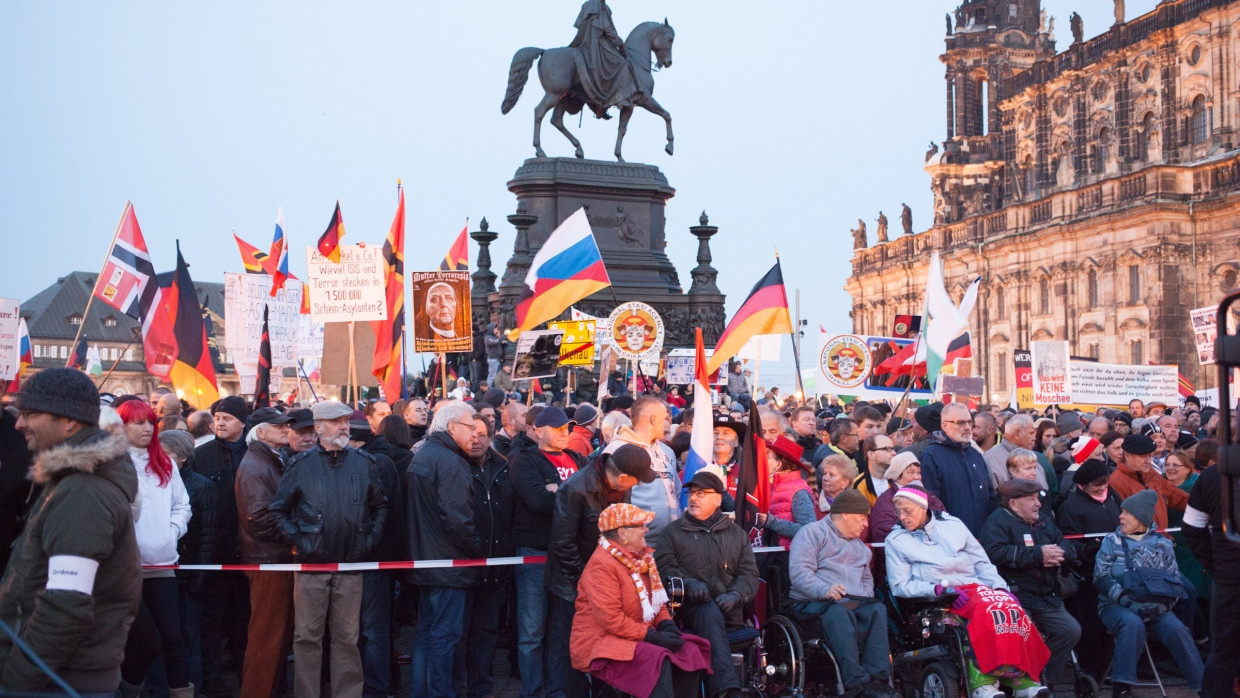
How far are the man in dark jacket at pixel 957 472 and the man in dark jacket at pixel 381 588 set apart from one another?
404 cm

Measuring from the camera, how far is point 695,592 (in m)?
7.99

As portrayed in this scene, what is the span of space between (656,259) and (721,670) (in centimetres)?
1721

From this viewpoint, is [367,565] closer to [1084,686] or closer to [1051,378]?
[1084,686]

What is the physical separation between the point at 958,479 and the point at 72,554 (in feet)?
23.0

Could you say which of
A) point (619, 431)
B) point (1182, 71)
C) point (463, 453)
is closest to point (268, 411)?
point (463, 453)

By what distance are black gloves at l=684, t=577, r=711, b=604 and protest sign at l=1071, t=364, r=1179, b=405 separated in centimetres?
→ 1406

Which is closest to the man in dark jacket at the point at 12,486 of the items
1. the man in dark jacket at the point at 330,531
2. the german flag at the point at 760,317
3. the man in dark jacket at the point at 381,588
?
the man in dark jacket at the point at 330,531

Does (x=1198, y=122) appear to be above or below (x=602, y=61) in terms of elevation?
above

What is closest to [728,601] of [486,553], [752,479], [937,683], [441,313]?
[752,479]

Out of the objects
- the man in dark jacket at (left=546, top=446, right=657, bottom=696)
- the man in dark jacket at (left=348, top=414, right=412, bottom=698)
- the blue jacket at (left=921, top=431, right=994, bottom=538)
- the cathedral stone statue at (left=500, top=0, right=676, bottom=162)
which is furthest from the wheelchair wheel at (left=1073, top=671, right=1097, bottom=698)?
the cathedral stone statue at (left=500, top=0, right=676, bottom=162)

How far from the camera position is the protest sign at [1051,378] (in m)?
19.5

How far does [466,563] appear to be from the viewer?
344 inches

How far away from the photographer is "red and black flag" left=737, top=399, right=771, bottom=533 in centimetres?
914

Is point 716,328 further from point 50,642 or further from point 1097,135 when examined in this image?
point 1097,135
